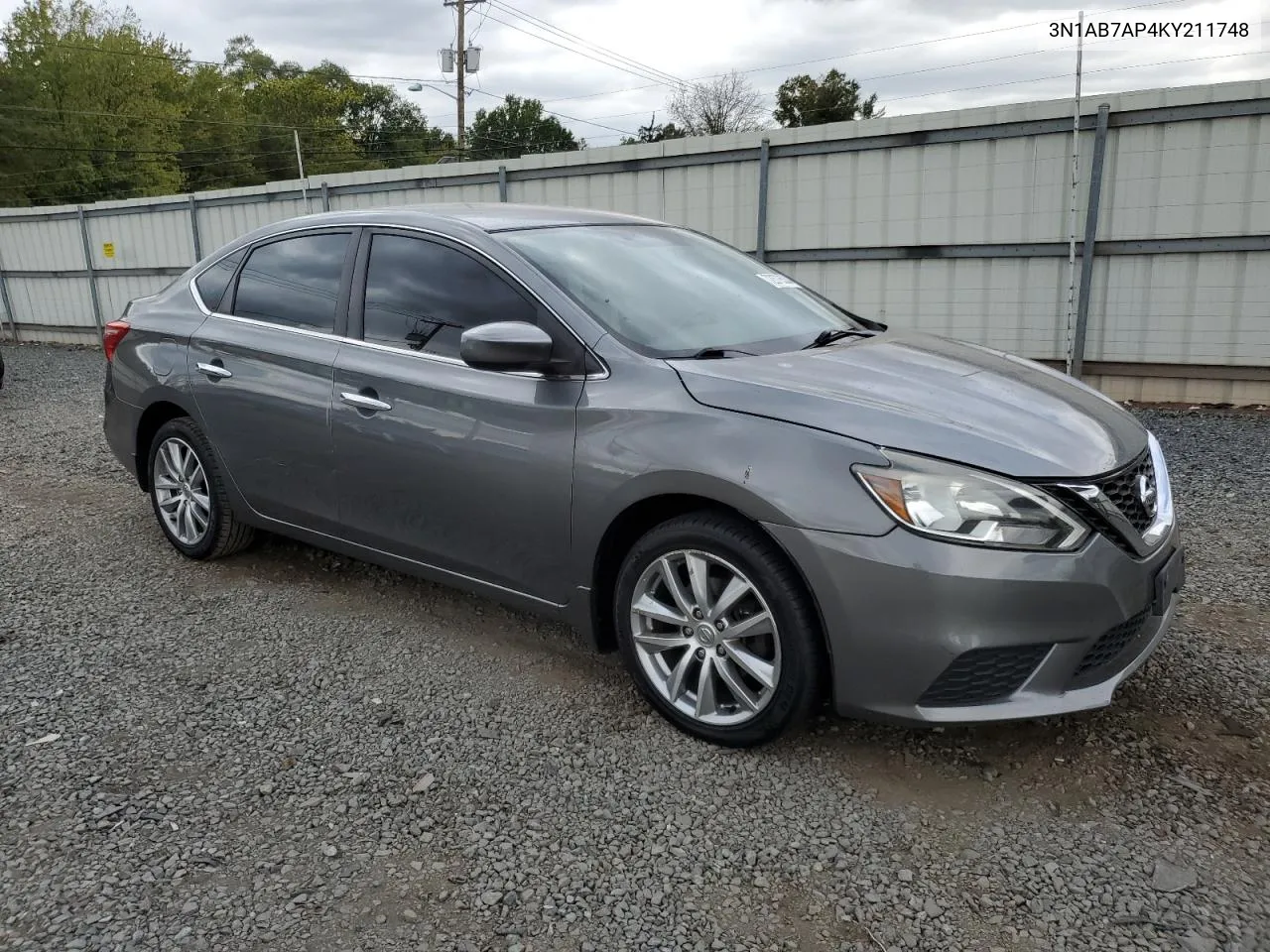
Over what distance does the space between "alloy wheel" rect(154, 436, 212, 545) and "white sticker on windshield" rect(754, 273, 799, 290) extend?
8.97ft

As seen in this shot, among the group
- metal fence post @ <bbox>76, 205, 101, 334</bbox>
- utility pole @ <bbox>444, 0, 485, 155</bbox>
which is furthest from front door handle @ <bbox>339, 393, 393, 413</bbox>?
utility pole @ <bbox>444, 0, 485, 155</bbox>

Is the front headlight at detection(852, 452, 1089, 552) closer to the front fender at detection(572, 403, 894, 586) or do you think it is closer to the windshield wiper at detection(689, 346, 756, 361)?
the front fender at detection(572, 403, 894, 586)

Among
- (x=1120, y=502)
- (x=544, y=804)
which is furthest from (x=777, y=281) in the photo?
(x=544, y=804)

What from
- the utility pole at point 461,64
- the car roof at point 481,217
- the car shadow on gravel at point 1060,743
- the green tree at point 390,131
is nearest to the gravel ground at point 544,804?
the car shadow on gravel at point 1060,743

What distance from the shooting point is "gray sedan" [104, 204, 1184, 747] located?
255 centimetres

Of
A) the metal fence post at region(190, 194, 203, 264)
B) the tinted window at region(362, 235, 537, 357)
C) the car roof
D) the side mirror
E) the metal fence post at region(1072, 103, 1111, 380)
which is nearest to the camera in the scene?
the side mirror

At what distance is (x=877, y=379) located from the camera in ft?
9.73

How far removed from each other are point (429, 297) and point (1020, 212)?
261 inches

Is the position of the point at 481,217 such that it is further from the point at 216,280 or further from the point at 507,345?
the point at 216,280

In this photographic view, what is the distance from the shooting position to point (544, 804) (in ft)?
9.04

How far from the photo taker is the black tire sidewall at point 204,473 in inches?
178

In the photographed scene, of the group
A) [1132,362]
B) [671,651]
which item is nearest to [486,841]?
[671,651]

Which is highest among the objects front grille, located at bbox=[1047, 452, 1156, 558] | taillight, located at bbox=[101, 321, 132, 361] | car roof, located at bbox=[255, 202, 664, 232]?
car roof, located at bbox=[255, 202, 664, 232]

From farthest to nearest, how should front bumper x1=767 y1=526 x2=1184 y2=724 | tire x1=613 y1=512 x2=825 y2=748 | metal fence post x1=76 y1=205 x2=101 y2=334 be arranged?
metal fence post x1=76 y1=205 x2=101 y2=334
tire x1=613 y1=512 x2=825 y2=748
front bumper x1=767 y1=526 x2=1184 y2=724
